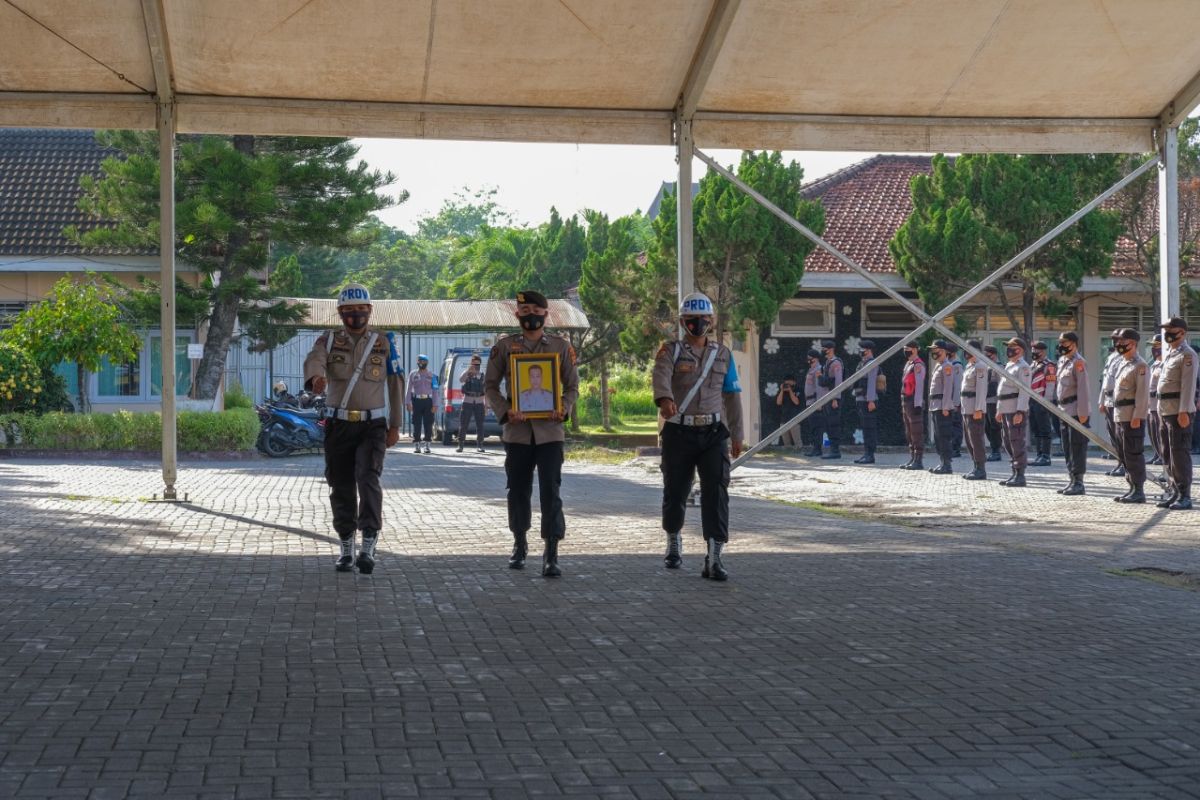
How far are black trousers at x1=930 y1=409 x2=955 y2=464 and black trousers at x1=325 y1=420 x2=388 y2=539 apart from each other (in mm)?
13045

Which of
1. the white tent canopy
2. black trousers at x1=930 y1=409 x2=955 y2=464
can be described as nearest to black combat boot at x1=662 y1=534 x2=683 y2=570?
the white tent canopy

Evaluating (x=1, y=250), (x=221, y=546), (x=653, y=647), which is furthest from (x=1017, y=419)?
(x=1, y=250)

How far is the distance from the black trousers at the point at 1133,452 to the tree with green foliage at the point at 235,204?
15.3 meters

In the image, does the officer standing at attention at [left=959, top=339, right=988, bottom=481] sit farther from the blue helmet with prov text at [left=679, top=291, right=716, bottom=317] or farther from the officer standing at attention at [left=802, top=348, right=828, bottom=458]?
the blue helmet with prov text at [left=679, top=291, right=716, bottom=317]

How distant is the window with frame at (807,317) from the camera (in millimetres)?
29422

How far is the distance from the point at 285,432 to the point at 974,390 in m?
12.6

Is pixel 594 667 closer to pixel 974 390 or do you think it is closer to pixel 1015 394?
pixel 1015 394

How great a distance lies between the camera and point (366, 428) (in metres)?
9.52

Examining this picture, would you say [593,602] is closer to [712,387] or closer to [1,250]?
[712,387]

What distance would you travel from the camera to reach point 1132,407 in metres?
15.2

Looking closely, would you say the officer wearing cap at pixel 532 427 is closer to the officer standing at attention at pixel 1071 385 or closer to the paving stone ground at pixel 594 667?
the paving stone ground at pixel 594 667

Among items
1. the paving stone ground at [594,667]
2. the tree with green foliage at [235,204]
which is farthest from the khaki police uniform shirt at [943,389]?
the tree with green foliage at [235,204]

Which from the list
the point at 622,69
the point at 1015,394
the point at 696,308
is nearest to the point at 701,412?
the point at 696,308

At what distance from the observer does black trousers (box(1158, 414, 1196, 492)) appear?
577 inches
